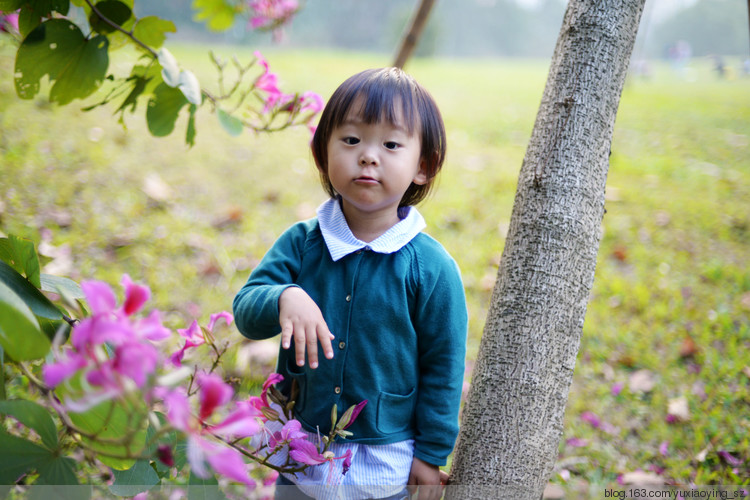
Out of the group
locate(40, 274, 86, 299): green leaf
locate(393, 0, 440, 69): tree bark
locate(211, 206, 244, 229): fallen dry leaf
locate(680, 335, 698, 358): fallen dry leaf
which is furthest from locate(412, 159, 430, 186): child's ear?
locate(211, 206, 244, 229): fallen dry leaf

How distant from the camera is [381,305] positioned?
3.55 ft

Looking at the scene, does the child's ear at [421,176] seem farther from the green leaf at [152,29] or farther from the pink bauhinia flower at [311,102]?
the green leaf at [152,29]

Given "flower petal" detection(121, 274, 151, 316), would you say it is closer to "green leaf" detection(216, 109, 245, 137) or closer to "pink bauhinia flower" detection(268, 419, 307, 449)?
"pink bauhinia flower" detection(268, 419, 307, 449)

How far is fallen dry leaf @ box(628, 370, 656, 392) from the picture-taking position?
205 centimetres

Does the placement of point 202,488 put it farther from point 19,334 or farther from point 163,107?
point 163,107

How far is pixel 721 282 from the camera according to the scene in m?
2.64

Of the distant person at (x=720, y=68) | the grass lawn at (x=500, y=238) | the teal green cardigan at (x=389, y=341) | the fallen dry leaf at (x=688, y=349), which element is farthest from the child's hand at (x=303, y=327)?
the distant person at (x=720, y=68)

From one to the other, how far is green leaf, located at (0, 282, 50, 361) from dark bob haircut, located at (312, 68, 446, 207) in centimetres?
65

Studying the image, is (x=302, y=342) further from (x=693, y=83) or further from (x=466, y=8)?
(x=466, y=8)

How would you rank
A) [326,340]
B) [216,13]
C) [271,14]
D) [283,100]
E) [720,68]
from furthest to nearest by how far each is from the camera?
[720,68] < [271,14] < [216,13] < [283,100] < [326,340]

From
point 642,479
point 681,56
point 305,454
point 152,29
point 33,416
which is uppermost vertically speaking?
point 681,56

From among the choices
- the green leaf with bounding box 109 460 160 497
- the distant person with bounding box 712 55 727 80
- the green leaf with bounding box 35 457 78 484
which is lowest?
the green leaf with bounding box 109 460 160 497

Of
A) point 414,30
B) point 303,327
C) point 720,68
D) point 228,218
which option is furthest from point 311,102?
point 720,68

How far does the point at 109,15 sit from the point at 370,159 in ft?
2.04
